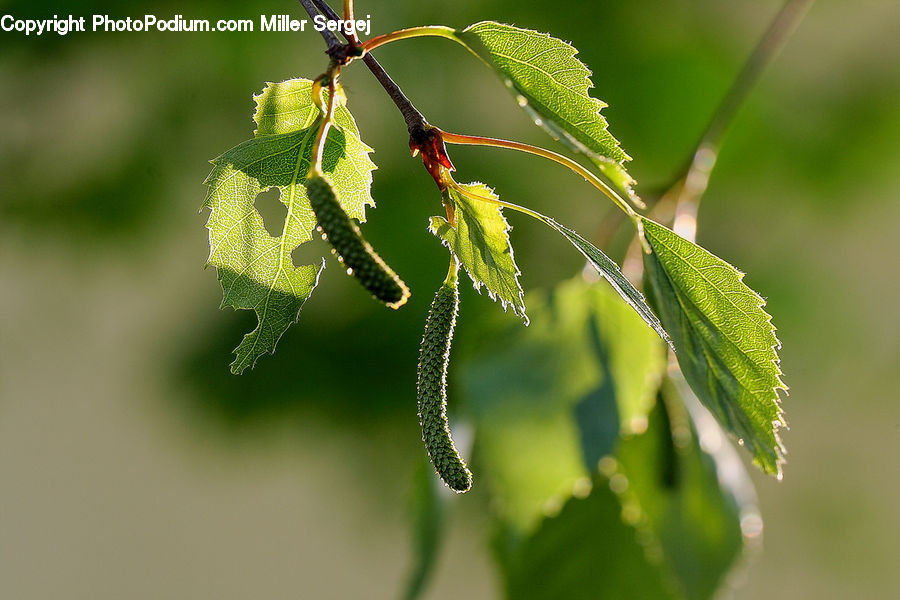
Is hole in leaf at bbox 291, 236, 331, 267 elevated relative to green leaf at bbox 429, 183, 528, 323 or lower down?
lower down

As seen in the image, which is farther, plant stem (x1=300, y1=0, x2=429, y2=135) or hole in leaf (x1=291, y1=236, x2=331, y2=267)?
hole in leaf (x1=291, y1=236, x2=331, y2=267)

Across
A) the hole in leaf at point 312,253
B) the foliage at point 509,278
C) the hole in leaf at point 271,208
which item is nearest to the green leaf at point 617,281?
the foliage at point 509,278

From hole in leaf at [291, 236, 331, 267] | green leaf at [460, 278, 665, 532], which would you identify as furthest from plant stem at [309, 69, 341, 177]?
hole in leaf at [291, 236, 331, 267]

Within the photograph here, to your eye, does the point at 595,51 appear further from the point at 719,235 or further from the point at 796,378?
the point at 796,378

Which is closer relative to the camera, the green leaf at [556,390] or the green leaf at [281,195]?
the green leaf at [281,195]

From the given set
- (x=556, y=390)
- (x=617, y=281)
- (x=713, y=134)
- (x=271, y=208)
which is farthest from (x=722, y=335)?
(x=271, y=208)

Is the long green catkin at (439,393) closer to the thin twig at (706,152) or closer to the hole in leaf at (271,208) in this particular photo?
the thin twig at (706,152)

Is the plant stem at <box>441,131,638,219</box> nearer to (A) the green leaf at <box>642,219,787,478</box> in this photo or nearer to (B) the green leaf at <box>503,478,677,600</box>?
(A) the green leaf at <box>642,219,787,478</box>
